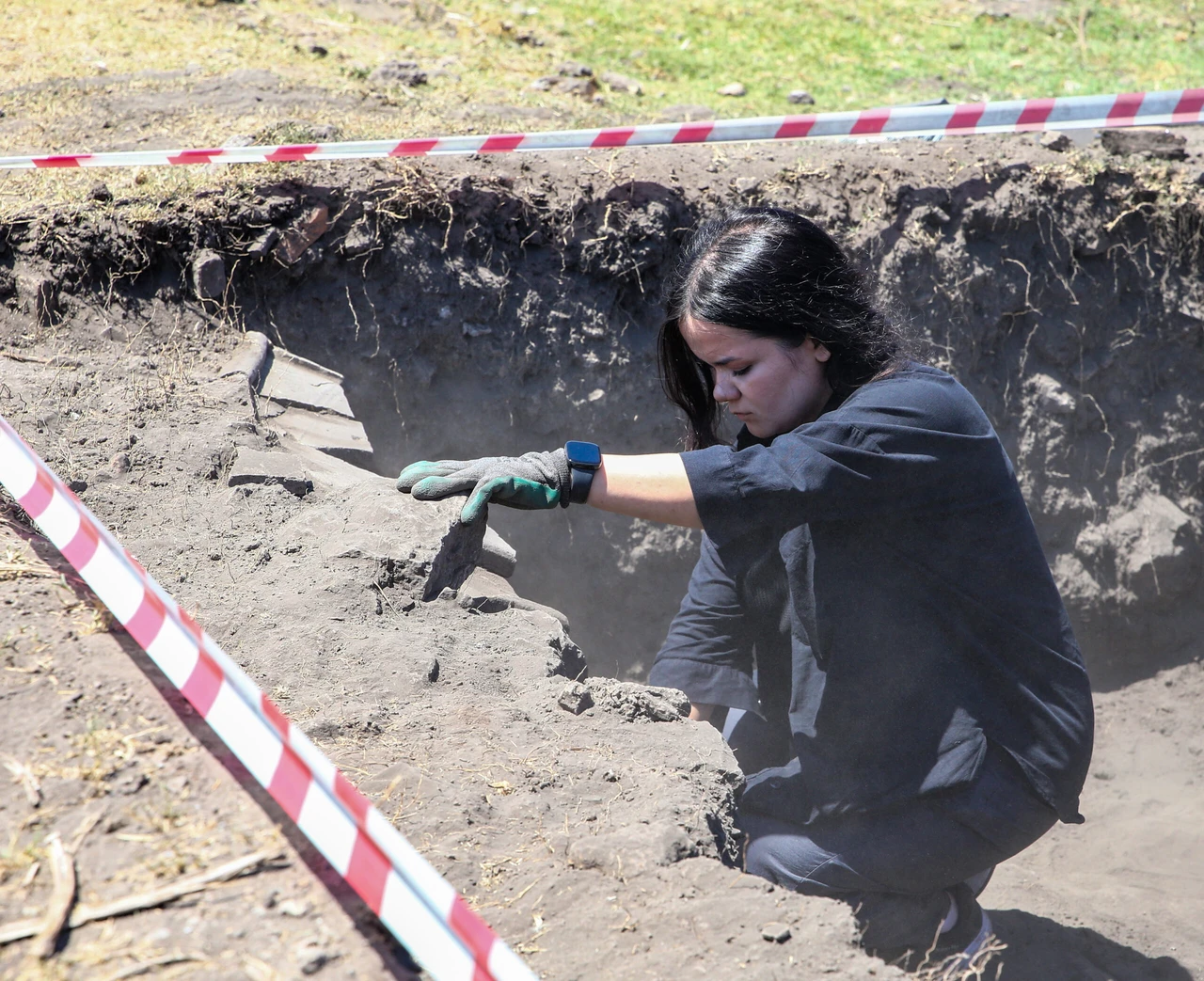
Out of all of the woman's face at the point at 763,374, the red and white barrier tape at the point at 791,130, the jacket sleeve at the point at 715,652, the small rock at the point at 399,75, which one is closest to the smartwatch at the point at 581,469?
the woman's face at the point at 763,374

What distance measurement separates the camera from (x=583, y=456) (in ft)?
6.80

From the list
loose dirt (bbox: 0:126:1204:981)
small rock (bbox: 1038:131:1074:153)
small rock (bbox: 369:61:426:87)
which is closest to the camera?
loose dirt (bbox: 0:126:1204:981)

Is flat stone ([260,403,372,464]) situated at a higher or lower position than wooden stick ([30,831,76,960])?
lower

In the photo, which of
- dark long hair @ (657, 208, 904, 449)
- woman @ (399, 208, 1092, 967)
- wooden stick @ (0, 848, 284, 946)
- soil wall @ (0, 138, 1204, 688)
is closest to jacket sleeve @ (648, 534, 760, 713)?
woman @ (399, 208, 1092, 967)

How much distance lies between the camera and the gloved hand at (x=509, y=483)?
2070 mm

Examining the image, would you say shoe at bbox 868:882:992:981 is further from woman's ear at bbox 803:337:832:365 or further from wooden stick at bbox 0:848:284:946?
wooden stick at bbox 0:848:284:946

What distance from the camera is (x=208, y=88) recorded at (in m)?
Answer: 5.61

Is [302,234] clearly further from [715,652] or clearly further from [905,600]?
[905,600]

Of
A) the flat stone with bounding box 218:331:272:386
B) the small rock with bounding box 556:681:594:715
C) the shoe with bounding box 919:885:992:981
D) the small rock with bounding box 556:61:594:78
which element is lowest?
the shoe with bounding box 919:885:992:981

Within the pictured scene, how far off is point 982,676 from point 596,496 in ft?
3.55

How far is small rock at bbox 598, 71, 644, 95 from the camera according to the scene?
675 centimetres

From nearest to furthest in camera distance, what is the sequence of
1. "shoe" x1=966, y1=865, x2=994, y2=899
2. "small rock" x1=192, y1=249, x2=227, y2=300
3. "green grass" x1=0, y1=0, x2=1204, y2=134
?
"shoe" x1=966, y1=865, x2=994, y2=899 < "small rock" x1=192, y1=249, x2=227, y2=300 < "green grass" x1=0, y1=0, x2=1204, y2=134

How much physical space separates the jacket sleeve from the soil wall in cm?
184

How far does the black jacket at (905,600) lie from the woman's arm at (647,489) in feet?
0.13
